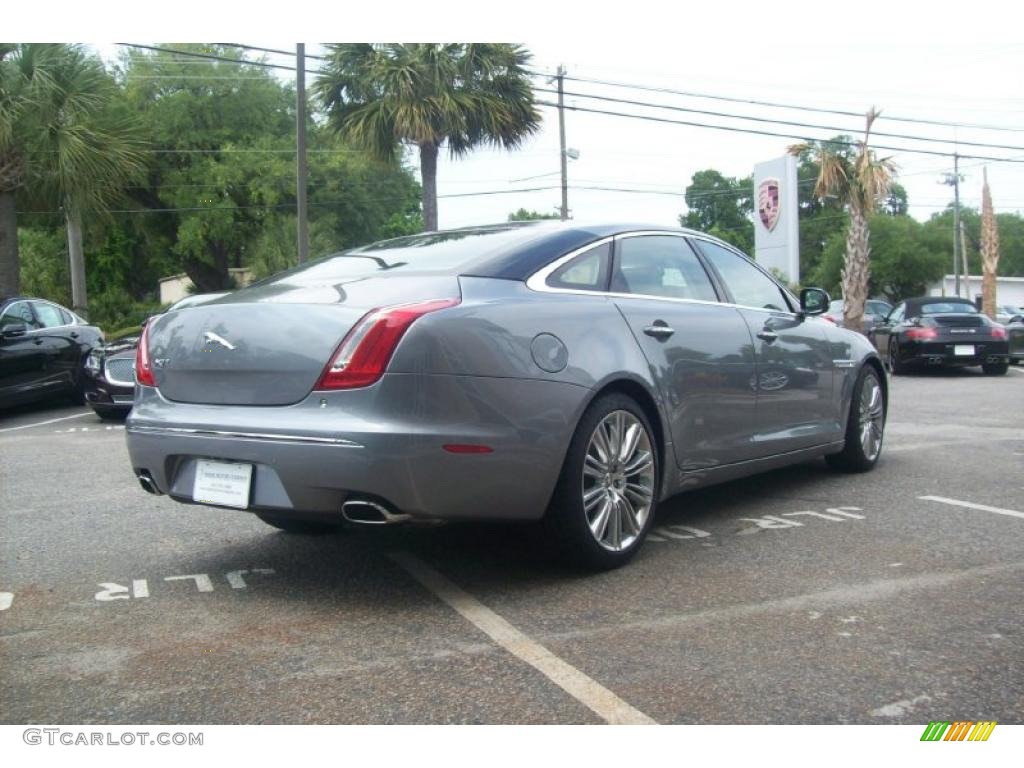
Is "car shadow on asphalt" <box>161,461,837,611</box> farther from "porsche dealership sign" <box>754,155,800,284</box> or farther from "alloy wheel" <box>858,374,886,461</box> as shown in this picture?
"porsche dealership sign" <box>754,155,800,284</box>

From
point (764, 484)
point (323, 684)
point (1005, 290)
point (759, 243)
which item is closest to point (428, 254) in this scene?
point (323, 684)

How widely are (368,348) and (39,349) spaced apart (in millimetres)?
9671

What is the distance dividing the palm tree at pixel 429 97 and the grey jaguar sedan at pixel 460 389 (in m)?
16.6

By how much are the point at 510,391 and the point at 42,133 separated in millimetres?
14547

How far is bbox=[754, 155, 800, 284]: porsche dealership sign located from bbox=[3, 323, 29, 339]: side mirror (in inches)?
797

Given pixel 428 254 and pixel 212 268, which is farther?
pixel 212 268

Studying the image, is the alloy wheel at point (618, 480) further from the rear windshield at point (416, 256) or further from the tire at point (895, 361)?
the tire at point (895, 361)

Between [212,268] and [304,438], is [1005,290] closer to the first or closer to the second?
[212,268]

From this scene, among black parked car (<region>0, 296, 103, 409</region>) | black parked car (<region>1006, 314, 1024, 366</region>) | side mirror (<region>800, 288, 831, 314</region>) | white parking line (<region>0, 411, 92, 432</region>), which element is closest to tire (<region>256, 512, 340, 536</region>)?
side mirror (<region>800, 288, 831, 314</region>)

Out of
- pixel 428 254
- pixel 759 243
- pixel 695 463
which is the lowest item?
pixel 695 463

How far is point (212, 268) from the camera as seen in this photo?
3625 centimetres

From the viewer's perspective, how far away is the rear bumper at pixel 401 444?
354 centimetres

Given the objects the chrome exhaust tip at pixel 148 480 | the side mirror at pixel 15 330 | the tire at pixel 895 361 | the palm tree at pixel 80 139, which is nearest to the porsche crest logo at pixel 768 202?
the tire at pixel 895 361

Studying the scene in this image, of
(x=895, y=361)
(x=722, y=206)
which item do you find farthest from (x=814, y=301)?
(x=722, y=206)
